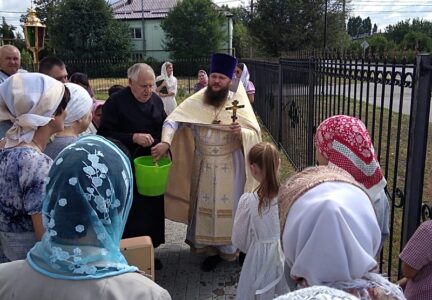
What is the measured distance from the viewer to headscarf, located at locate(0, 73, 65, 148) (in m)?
2.12

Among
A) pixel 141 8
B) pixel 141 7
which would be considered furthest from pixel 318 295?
pixel 141 7

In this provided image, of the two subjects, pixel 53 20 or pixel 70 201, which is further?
pixel 53 20

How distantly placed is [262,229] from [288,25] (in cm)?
3450

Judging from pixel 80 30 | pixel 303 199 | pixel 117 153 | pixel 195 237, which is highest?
pixel 80 30

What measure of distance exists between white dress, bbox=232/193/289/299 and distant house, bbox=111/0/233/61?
4304 centimetres

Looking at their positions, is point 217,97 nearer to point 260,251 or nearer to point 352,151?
point 260,251

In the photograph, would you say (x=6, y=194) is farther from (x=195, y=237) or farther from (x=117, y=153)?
(x=195, y=237)

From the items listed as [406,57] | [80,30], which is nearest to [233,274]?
[406,57]

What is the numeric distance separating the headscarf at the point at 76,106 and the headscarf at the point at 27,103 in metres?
0.42

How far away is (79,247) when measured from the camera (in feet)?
4.42

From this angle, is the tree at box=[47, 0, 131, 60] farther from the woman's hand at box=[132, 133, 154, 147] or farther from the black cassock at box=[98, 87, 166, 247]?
the woman's hand at box=[132, 133, 154, 147]

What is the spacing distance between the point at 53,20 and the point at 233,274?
41.2 m

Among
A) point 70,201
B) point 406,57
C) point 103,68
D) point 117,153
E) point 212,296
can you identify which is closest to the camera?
point 70,201

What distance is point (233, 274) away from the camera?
4.05 metres
